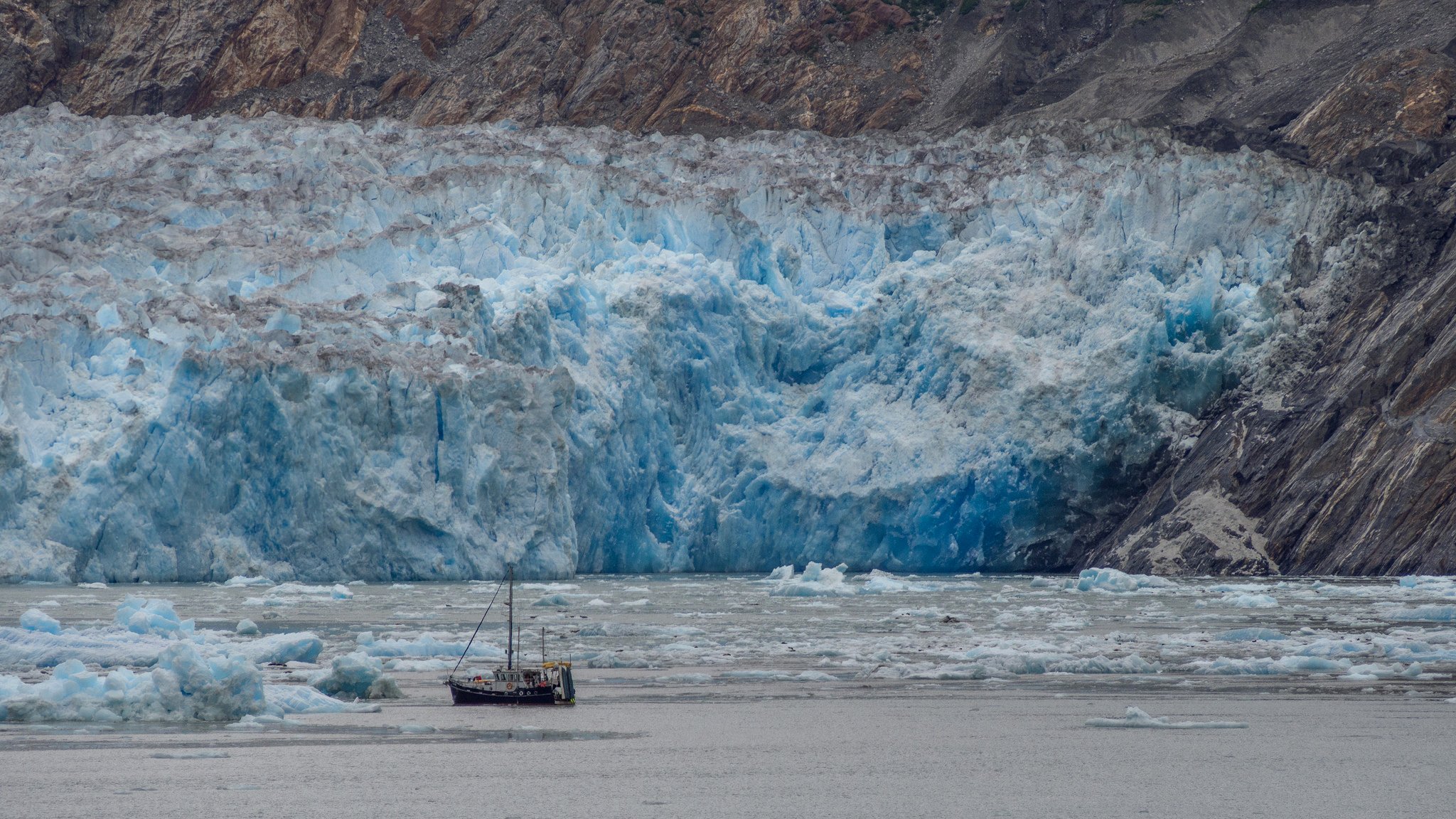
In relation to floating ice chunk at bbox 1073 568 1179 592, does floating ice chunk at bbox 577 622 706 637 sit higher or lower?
lower

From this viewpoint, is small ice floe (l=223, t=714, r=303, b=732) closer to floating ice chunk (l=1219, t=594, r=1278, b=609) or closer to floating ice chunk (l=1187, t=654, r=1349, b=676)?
floating ice chunk (l=1187, t=654, r=1349, b=676)

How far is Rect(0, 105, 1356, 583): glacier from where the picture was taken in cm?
2728

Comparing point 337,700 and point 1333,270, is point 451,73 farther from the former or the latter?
point 337,700

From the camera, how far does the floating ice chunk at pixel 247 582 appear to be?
26594mm

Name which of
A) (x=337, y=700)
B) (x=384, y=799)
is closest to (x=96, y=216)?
(x=337, y=700)

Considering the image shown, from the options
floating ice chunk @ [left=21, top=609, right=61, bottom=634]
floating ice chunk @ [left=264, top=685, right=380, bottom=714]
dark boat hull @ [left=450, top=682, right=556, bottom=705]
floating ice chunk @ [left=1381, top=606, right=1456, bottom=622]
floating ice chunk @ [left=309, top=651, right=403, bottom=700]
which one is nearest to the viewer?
floating ice chunk @ [left=264, top=685, right=380, bottom=714]

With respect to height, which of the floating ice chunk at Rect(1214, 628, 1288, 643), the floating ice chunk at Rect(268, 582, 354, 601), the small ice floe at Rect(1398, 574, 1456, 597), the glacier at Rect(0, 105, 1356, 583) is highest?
the glacier at Rect(0, 105, 1356, 583)

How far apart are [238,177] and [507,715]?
2413 cm

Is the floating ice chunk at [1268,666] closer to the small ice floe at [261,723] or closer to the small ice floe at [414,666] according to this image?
the small ice floe at [414,666]

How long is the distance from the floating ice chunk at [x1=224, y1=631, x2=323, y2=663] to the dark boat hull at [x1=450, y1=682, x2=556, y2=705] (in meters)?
2.19

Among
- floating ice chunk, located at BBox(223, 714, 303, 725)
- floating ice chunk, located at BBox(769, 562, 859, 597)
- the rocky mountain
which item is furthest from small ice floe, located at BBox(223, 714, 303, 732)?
the rocky mountain

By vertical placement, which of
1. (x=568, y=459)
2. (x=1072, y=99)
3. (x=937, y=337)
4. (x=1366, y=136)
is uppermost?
(x=1072, y=99)

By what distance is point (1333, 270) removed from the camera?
32500mm

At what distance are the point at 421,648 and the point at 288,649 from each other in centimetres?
147
